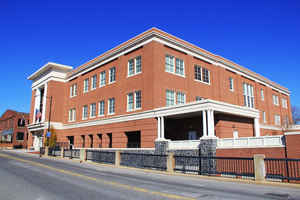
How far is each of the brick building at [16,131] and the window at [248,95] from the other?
6243 cm

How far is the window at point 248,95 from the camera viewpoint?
41250mm

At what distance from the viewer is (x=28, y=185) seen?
37.6 ft

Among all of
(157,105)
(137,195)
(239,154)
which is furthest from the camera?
(157,105)

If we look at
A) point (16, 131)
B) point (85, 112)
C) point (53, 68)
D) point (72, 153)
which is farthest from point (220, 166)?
point (16, 131)

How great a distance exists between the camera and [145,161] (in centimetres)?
2203

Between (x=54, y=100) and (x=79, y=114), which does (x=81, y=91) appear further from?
(x=54, y=100)

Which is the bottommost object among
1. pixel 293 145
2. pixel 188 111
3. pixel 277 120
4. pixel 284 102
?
pixel 293 145

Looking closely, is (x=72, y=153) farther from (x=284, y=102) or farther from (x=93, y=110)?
(x=284, y=102)

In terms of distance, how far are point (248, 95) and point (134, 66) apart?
72.3 feet

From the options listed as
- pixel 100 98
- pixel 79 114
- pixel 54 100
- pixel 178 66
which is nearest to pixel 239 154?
pixel 178 66

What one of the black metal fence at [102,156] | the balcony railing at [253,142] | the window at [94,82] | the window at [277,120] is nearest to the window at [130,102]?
the black metal fence at [102,156]

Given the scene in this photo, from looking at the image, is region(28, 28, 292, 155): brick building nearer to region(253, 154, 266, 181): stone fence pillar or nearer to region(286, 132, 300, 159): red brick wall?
region(286, 132, 300, 159): red brick wall

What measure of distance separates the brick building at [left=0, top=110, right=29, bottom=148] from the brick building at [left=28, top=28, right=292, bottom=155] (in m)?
33.4

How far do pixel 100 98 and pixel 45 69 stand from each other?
67.3 ft
